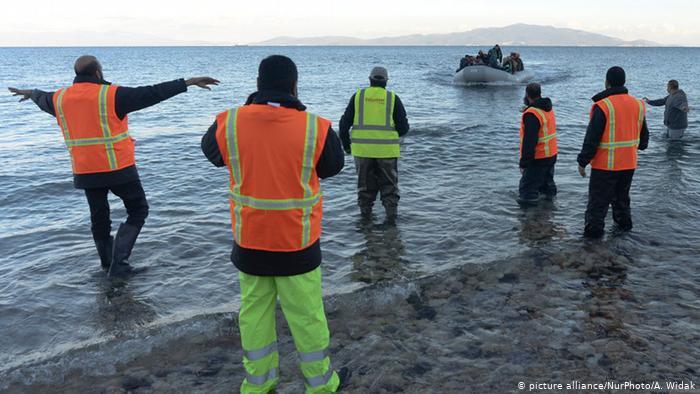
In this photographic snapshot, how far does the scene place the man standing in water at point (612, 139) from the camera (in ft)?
20.5

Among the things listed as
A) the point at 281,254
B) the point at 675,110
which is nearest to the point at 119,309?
the point at 281,254

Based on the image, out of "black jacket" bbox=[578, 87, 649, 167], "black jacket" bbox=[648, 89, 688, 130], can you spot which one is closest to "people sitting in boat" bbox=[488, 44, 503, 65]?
"black jacket" bbox=[648, 89, 688, 130]

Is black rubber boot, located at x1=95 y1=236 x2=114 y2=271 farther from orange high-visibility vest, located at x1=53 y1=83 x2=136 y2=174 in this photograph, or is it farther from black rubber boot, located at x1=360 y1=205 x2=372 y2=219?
black rubber boot, located at x1=360 y1=205 x2=372 y2=219

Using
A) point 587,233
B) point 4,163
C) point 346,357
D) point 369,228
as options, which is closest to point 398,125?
point 369,228

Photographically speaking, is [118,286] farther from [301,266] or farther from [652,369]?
[652,369]

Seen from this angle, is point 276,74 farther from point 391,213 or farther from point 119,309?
point 391,213

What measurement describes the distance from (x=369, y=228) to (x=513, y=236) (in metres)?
1.95

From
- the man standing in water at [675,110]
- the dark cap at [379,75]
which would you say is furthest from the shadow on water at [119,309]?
the man standing in water at [675,110]

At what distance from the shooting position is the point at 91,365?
427 centimetres

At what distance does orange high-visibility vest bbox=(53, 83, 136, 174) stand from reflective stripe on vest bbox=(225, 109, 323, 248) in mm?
2502

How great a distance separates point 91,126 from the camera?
17.0ft

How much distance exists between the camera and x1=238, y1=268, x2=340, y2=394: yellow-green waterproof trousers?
3.35 metres

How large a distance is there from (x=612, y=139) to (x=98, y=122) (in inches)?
221

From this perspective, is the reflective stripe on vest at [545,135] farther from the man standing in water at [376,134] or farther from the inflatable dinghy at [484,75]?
the inflatable dinghy at [484,75]
